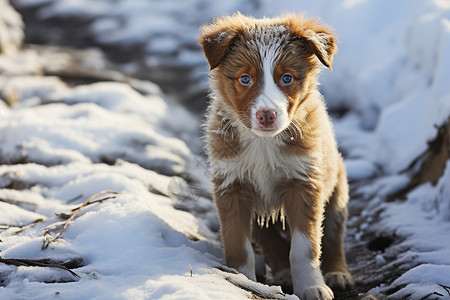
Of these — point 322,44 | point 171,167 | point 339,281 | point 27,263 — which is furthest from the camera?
point 171,167

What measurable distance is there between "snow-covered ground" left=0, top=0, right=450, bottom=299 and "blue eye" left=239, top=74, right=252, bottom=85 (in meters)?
0.97

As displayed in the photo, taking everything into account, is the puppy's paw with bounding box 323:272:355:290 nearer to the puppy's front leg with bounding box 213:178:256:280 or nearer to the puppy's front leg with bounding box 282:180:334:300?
the puppy's front leg with bounding box 282:180:334:300

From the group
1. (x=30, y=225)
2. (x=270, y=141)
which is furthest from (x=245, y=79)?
(x=30, y=225)

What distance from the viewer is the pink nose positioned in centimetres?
312

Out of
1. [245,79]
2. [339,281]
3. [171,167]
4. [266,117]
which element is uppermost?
[245,79]

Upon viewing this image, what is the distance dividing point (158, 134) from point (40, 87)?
1927 mm

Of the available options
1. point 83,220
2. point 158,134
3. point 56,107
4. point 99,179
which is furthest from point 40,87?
point 83,220

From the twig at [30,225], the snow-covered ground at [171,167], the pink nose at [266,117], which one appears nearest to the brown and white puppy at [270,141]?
the pink nose at [266,117]

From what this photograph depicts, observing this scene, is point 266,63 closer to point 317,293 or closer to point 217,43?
point 217,43

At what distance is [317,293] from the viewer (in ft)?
10.7

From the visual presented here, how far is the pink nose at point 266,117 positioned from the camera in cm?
312

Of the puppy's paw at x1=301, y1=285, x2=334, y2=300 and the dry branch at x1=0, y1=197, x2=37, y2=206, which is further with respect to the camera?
the dry branch at x1=0, y1=197, x2=37, y2=206

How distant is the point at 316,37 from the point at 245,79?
545mm

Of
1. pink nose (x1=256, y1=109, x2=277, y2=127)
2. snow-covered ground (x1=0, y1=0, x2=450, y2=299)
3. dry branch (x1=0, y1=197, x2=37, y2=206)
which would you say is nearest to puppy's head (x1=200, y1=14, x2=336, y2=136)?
pink nose (x1=256, y1=109, x2=277, y2=127)
